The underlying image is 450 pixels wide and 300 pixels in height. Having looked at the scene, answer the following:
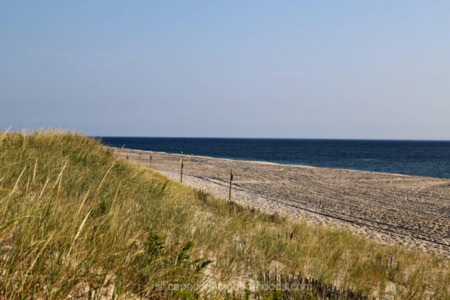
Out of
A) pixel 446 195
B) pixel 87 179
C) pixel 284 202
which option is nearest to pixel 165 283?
pixel 87 179

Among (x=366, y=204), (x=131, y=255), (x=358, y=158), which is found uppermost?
(x=131, y=255)

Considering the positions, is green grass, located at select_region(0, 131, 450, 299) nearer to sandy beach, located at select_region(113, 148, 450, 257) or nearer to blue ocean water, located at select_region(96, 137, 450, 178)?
sandy beach, located at select_region(113, 148, 450, 257)

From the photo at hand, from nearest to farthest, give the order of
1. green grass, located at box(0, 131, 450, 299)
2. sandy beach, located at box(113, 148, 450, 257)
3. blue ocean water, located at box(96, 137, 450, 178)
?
green grass, located at box(0, 131, 450, 299) → sandy beach, located at box(113, 148, 450, 257) → blue ocean water, located at box(96, 137, 450, 178)

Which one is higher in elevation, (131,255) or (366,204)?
(131,255)

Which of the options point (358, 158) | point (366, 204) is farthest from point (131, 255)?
point (358, 158)

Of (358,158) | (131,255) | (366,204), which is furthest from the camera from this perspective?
(358,158)

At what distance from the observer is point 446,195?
2639 cm

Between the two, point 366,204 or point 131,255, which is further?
point 366,204

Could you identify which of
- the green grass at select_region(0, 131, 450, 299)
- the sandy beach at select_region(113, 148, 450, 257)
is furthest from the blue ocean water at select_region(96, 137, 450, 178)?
the sandy beach at select_region(113, 148, 450, 257)

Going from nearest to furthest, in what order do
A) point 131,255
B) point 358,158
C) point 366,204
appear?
1. point 131,255
2. point 366,204
3. point 358,158

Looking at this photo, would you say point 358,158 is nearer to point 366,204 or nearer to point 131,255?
point 366,204

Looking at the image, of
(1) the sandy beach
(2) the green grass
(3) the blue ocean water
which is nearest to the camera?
(2) the green grass

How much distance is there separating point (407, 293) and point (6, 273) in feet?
14.1

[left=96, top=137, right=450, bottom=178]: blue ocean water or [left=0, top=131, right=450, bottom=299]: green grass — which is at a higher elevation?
[left=0, top=131, right=450, bottom=299]: green grass
